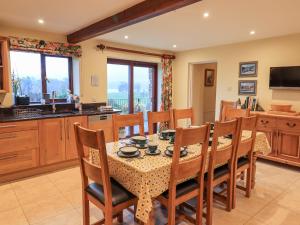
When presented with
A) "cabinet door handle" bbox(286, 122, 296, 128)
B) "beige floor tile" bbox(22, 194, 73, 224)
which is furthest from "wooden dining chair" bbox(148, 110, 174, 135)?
"cabinet door handle" bbox(286, 122, 296, 128)

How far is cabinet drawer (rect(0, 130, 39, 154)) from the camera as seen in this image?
2939 mm

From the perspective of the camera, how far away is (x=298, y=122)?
3434mm

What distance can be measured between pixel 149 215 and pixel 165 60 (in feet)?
15.0

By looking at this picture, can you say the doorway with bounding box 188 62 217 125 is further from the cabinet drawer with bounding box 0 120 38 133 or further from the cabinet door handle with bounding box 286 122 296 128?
the cabinet drawer with bounding box 0 120 38 133

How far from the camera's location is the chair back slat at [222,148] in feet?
6.23

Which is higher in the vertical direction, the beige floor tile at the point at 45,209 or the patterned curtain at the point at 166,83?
the patterned curtain at the point at 166,83

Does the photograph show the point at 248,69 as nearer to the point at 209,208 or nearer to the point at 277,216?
the point at 277,216

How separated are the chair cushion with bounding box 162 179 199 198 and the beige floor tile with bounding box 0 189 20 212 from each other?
184 centimetres

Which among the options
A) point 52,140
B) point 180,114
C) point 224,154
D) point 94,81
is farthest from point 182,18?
point 52,140

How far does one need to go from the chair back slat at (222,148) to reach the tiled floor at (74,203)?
580 mm

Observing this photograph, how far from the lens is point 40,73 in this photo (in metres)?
3.96

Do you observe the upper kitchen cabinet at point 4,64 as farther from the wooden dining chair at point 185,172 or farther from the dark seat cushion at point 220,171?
the dark seat cushion at point 220,171

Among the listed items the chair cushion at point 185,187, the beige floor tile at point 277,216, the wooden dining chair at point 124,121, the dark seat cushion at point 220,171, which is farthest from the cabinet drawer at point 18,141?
the beige floor tile at point 277,216

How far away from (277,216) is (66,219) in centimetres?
217
